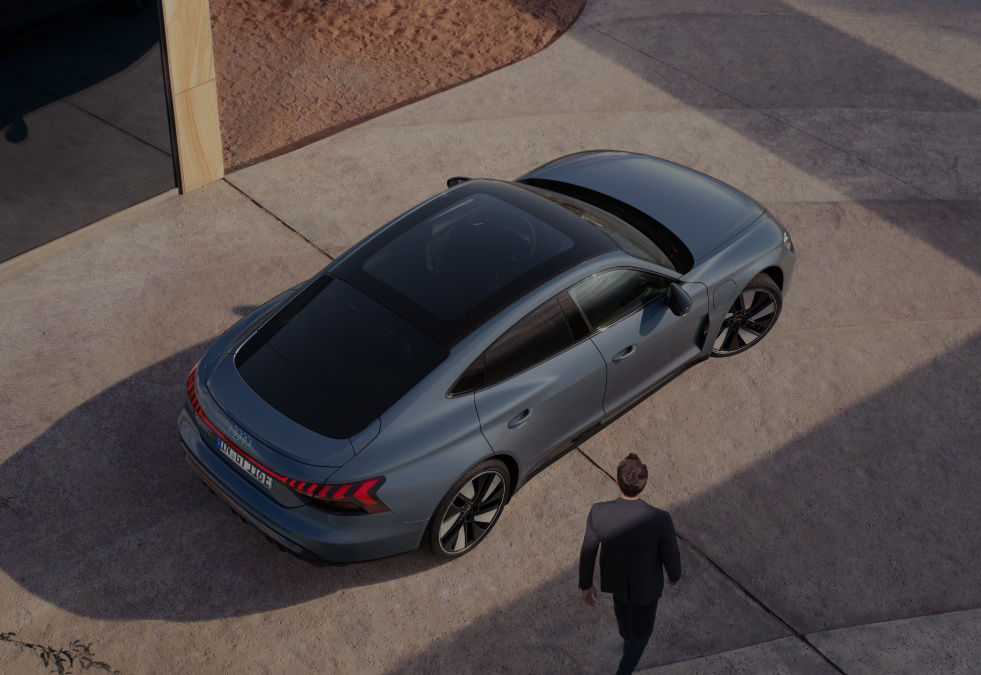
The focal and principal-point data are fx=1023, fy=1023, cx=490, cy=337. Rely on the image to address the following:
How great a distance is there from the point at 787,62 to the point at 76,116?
8.25 meters

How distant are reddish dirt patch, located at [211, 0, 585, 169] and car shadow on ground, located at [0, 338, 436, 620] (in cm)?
386

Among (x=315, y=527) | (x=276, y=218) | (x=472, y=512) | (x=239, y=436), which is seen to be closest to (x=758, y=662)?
(x=472, y=512)

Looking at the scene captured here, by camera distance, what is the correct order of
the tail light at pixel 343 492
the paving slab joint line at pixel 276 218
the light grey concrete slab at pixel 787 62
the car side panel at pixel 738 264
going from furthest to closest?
the light grey concrete slab at pixel 787 62, the paving slab joint line at pixel 276 218, the car side panel at pixel 738 264, the tail light at pixel 343 492

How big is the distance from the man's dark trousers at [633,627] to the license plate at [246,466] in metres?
2.01

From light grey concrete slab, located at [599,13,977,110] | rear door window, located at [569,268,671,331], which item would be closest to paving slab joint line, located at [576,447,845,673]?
rear door window, located at [569,268,671,331]

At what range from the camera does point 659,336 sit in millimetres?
6957

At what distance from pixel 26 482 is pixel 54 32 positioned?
350 cm

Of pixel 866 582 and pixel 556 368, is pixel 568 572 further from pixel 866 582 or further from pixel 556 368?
pixel 866 582

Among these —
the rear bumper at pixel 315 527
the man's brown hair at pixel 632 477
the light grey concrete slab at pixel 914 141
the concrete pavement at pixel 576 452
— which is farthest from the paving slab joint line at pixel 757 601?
the light grey concrete slab at pixel 914 141

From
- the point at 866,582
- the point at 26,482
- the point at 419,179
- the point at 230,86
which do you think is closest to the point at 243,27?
the point at 230,86

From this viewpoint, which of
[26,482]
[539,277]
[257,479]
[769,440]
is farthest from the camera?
[769,440]

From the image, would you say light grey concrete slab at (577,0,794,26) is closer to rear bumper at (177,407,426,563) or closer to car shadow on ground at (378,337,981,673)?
car shadow on ground at (378,337,981,673)

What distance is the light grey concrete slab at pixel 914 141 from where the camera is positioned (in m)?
10.5

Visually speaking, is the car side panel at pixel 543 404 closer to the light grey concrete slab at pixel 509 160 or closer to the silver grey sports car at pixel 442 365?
the silver grey sports car at pixel 442 365
